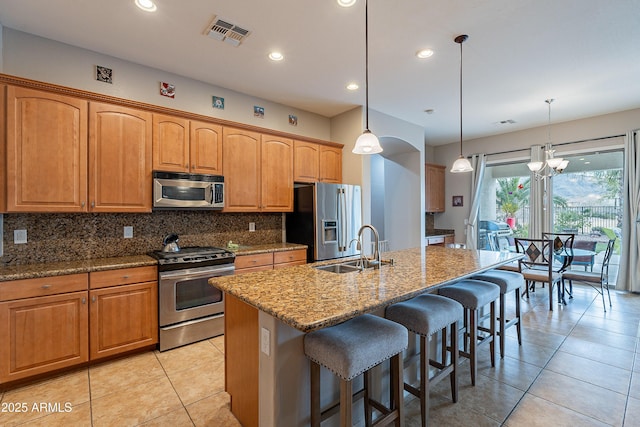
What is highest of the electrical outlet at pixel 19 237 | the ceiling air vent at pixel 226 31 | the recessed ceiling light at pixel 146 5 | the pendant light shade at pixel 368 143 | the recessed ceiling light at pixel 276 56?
the recessed ceiling light at pixel 276 56

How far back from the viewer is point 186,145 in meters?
3.23

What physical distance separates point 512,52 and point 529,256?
2.74 metres

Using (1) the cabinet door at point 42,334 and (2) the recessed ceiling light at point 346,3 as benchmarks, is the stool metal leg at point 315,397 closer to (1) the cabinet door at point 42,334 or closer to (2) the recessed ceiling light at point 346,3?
(1) the cabinet door at point 42,334

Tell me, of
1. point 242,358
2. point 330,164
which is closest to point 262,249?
point 330,164

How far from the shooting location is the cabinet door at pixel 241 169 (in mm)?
3545

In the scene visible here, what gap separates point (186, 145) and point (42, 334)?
2.07 m

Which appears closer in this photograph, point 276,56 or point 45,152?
point 45,152

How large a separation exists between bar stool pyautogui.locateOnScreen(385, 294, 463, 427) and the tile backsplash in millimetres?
2571

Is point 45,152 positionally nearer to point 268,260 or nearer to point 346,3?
point 268,260

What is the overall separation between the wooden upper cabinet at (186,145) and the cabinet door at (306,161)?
109 centimetres

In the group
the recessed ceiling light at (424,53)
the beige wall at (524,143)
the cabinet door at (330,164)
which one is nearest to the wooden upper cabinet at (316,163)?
the cabinet door at (330,164)

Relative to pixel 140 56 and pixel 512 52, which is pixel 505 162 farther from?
pixel 140 56

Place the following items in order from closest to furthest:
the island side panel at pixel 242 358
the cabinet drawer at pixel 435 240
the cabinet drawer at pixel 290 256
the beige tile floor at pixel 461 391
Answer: the island side panel at pixel 242 358, the beige tile floor at pixel 461 391, the cabinet drawer at pixel 290 256, the cabinet drawer at pixel 435 240

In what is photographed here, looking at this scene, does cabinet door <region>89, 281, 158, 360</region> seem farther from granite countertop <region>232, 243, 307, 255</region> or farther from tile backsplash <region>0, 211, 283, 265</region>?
granite countertop <region>232, 243, 307, 255</region>
